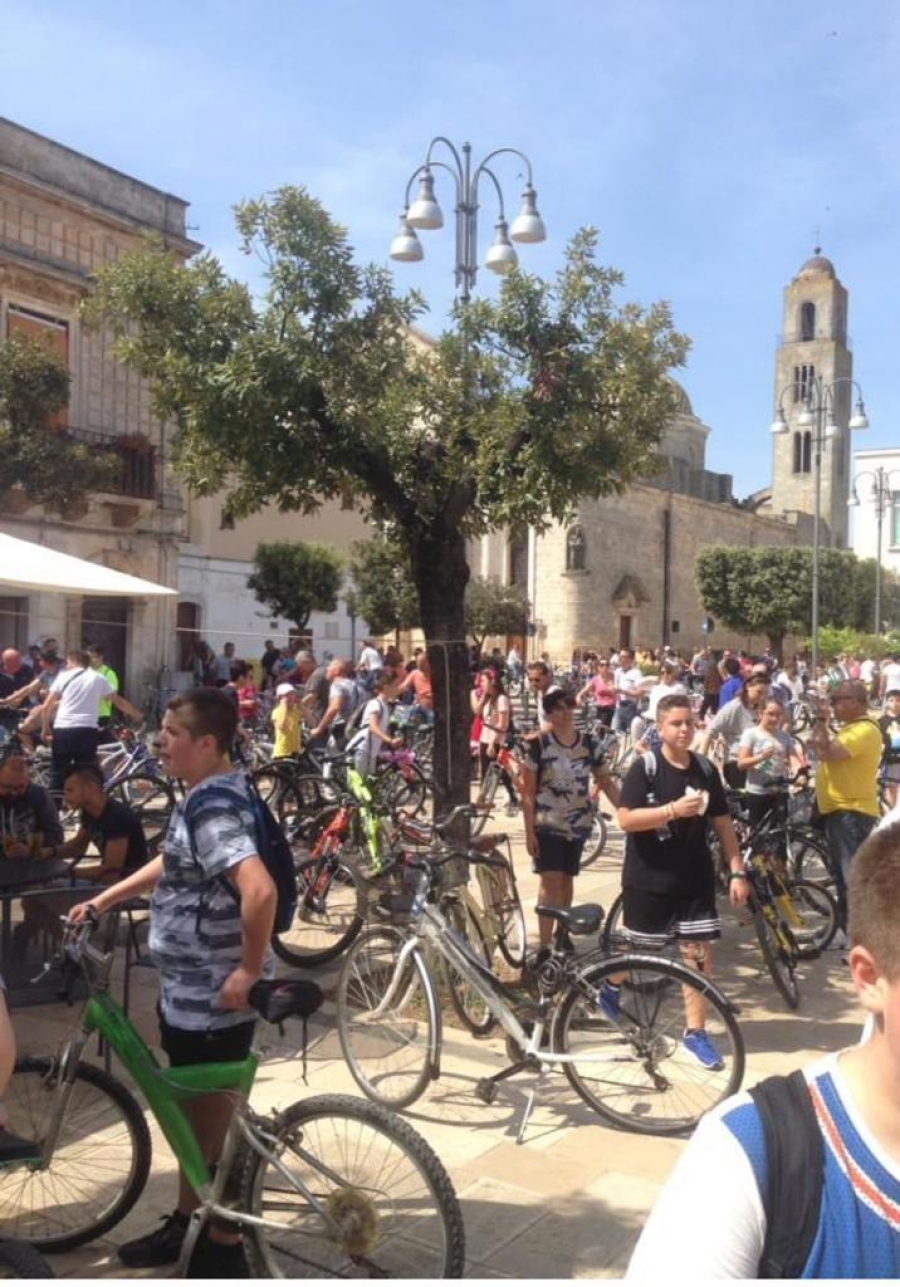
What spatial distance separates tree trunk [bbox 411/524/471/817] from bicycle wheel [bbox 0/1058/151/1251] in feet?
10.6

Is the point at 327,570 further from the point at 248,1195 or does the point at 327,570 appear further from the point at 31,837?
the point at 248,1195

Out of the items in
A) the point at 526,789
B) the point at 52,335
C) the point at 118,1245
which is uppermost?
the point at 52,335

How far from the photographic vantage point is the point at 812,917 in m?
7.34

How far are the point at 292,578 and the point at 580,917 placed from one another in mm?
26881

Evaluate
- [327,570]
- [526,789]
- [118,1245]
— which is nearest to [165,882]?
[118,1245]

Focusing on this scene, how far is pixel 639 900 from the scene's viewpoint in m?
5.21

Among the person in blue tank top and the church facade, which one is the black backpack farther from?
the church facade

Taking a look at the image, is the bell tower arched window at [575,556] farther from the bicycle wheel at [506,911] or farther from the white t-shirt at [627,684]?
the bicycle wheel at [506,911]

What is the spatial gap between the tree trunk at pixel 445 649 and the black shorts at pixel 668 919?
1.59 m

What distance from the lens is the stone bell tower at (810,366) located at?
77688mm

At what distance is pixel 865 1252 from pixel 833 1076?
0.64ft

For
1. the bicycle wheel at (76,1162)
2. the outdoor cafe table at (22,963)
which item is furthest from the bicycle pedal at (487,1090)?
the outdoor cafe table at (22,963)

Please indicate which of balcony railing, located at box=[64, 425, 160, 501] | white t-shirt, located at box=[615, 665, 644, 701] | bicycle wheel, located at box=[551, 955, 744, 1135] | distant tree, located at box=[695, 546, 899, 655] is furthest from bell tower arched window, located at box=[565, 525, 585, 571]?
bicycle wheel, located at box=[551, 955, 744, 1135]

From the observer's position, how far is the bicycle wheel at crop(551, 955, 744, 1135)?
4441 mm
